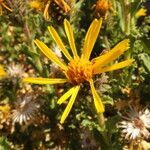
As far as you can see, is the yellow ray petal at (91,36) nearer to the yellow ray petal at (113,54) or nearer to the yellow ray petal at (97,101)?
the yellow ray petal at (113,54)

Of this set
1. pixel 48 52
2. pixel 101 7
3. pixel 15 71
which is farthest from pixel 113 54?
pixel 15 71

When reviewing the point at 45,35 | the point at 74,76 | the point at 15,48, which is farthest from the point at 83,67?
the point at 15,48

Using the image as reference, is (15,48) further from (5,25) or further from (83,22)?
(83,22)

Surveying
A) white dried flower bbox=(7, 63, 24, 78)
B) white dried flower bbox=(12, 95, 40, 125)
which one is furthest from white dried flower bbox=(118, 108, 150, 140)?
white dried flower bbox=(7, 63, 24, 78)

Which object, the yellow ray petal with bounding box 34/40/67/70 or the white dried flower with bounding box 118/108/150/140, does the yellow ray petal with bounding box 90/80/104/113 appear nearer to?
the yellow ray petal with bounding box 34/40/67/70

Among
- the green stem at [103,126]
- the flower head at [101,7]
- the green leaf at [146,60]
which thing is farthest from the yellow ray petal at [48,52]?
the flower head at [101,7]
